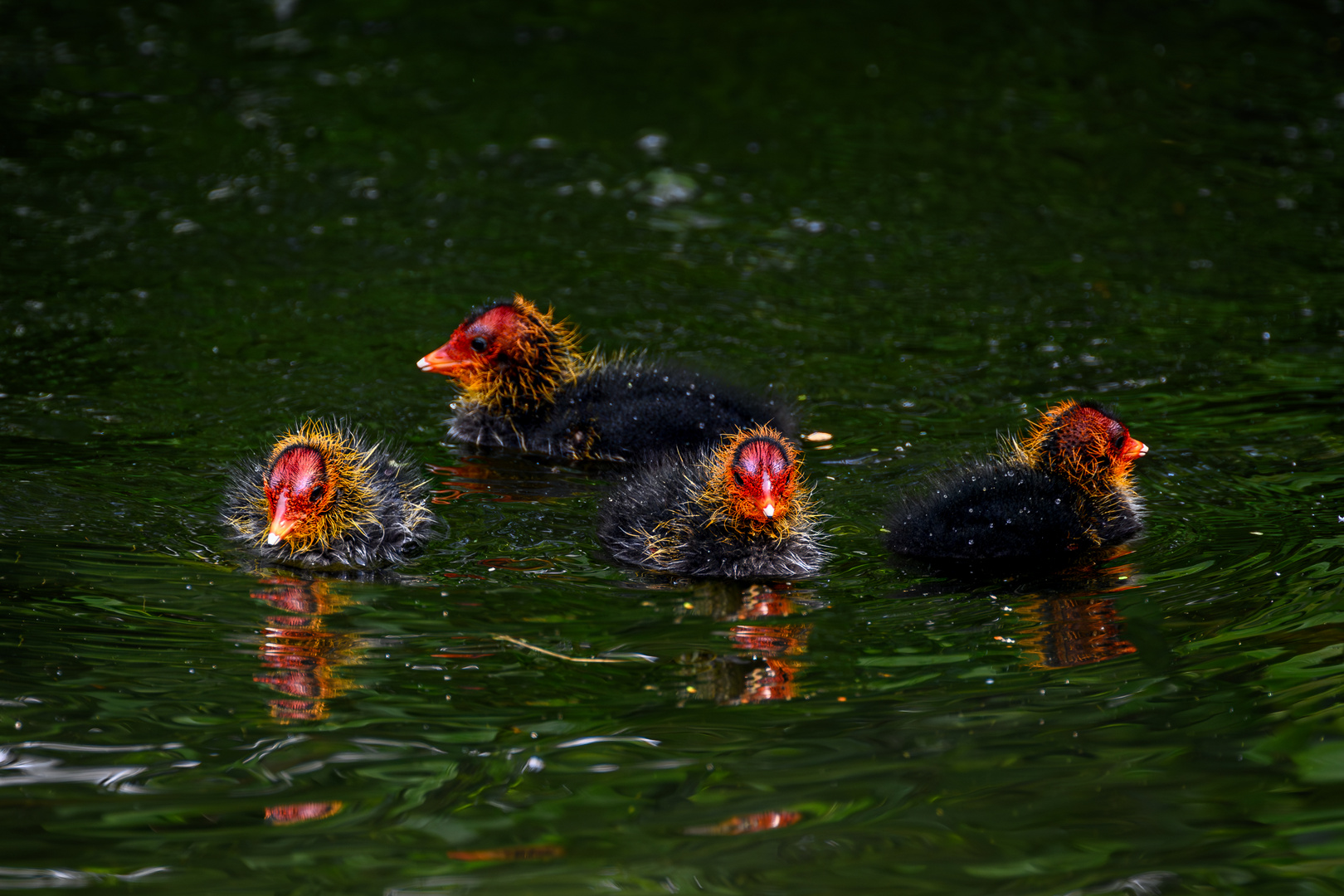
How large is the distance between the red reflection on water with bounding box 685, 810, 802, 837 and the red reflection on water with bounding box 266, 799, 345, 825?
0.91m

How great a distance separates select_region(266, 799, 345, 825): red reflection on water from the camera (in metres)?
3.59

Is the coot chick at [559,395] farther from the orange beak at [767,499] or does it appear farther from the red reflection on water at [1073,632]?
the red reflection on water at [1073,632]

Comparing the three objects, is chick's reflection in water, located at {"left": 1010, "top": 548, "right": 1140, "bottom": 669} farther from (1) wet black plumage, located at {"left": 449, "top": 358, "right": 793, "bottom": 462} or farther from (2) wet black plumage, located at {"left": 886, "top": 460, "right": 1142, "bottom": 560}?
(1) wet black plumage, located at {"left": 449, "top": 358, "right": 793, "bottom": 462}

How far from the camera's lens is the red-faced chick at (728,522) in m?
4.95

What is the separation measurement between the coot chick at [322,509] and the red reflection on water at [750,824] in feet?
6.73

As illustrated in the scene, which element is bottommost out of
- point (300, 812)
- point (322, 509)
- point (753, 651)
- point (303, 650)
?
point (300, 812)

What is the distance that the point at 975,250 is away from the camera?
8805 millimetres

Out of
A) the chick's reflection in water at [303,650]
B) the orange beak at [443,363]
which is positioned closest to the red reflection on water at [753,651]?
the chick's reflection in water at [303,650]

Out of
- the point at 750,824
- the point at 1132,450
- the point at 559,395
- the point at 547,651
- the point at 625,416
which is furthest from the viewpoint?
the point at 559,395

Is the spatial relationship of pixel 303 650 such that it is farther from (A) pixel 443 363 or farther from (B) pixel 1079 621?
(B) pixel 1079 621

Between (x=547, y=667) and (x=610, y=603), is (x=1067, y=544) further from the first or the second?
(x=547, y=667)

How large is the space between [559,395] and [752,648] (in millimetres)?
2385

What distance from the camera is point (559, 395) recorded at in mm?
6570

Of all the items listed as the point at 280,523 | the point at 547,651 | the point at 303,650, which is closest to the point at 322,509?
the point at 280,523
